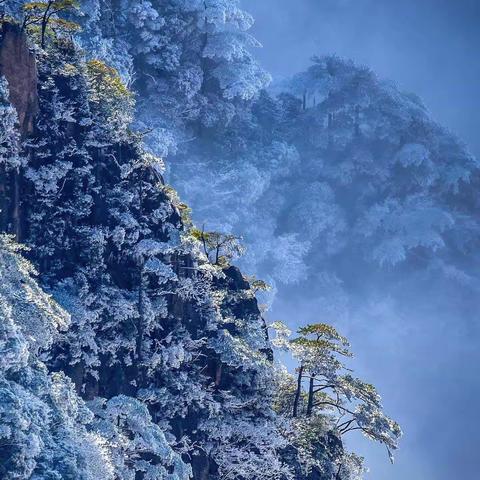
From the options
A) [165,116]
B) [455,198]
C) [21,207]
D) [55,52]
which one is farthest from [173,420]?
[455,198]

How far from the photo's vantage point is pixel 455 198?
2840 inches

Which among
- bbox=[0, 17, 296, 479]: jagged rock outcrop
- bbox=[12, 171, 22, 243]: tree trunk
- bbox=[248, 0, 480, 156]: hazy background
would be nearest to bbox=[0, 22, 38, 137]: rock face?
bbox=[0, 17, 296, 479]: jagged rock outcrop

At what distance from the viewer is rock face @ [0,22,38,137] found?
18891 mm

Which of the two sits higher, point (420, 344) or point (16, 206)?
point (420, 344)

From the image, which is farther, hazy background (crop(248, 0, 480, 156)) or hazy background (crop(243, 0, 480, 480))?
hazy background (crop(248, 0, 480, 156))

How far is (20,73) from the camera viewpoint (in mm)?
19250

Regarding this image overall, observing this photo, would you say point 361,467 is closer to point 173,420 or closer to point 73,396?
point 173,420

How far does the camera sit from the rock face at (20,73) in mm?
18891

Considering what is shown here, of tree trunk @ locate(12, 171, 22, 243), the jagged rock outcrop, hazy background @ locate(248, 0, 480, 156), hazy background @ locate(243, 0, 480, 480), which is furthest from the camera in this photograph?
hazy background @ locate(248, 0, 480, 156)

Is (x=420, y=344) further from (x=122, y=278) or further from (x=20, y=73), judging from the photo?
(x=20, y=73)

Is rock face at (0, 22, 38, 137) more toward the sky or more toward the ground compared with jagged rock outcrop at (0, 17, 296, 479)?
more toward the sky

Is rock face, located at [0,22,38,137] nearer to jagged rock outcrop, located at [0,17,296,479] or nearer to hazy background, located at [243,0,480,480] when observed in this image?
jagged rock outcrop, located at [0,17,296,479]

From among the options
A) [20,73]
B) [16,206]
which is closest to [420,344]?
[16,206]

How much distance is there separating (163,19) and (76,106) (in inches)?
1294
